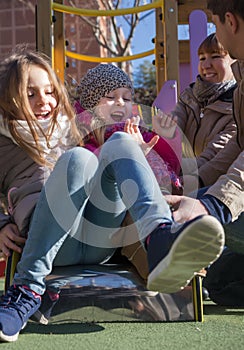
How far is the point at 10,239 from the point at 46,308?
0.27 m

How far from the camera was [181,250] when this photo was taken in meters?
1.21

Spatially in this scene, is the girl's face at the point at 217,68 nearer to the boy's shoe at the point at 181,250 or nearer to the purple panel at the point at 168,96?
the purple panel at the point at 168,96

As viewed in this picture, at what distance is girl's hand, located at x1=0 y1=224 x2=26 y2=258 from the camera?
171cm

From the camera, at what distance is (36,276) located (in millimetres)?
1518

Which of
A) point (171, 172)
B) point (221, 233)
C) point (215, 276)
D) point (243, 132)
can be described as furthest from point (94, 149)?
point (221, 233)

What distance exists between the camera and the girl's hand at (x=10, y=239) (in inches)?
67.3

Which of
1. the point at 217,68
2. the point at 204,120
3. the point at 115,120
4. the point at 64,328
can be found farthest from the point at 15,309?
the point at 217,68

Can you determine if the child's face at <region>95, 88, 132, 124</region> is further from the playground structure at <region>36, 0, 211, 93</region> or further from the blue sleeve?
the playground structure at <region>36, 0, 211, 93</region>

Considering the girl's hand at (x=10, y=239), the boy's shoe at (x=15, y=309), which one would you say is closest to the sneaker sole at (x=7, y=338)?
the boy's shoe at (x=15, y=309)

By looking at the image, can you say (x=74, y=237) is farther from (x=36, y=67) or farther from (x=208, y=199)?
(x=36, y=67)

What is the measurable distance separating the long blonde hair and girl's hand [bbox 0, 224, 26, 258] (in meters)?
0.25

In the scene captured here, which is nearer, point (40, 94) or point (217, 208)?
point (217, 208)

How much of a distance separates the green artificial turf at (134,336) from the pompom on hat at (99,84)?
1.09 metres

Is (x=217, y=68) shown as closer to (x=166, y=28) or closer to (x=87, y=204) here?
(x=166, y=28)
